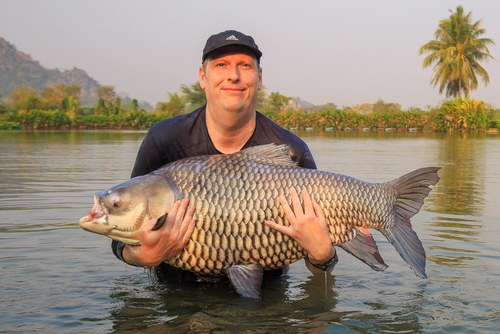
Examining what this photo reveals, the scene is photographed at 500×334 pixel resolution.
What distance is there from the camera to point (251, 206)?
3.04 m

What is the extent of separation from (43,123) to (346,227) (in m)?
48.4

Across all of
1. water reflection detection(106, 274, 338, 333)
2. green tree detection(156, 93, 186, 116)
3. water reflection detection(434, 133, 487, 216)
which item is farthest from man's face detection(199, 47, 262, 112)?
green tree detection(156, 93, 186, 116)

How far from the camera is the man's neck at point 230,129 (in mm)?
3504

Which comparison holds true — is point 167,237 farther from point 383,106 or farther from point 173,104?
point 383,106

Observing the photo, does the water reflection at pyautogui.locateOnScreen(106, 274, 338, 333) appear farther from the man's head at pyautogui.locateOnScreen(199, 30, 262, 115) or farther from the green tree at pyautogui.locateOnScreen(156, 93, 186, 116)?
the green tree at pyautogui.locateOnScreen(156, 93, 186, 116)

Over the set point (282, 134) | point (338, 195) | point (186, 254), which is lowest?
point (186, 254)

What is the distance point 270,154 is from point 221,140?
0.48 meters

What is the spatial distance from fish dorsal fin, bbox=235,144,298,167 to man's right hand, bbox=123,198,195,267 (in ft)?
1.64

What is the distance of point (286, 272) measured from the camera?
442 cm

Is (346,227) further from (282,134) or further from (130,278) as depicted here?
(130,278)

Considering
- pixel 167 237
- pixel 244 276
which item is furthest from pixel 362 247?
pixel 167 237

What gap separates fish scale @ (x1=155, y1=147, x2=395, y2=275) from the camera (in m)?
3.02

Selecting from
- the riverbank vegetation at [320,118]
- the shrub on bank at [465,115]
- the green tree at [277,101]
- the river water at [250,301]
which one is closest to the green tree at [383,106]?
the green tree at [277,101]

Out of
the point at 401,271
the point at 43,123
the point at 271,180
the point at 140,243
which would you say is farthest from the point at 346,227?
the point at 43,123
